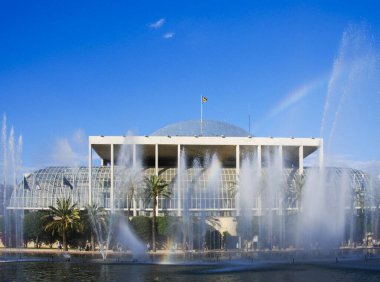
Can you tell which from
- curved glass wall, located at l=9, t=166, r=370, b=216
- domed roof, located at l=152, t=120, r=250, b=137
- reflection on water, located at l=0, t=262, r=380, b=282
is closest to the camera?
reflection on water, located at l=0, t=262, r=380, b=282

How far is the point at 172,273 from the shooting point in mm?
41938

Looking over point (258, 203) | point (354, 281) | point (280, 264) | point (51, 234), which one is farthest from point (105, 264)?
point (258, 203)

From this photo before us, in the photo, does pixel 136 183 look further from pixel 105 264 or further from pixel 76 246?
pixel 105 264

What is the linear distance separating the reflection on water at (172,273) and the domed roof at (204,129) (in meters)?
60.7

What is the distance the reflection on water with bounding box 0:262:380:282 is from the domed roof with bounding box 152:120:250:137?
6066 cm

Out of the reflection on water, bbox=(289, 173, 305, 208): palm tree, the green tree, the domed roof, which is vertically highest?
the domed roof

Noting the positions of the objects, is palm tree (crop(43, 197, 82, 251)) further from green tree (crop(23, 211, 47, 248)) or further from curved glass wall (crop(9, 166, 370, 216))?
curved glass wall (crop(9, 166, 370, 216))

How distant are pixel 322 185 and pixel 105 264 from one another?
1244 inches

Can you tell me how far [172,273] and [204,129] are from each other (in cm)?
6851

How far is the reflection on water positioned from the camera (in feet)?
125

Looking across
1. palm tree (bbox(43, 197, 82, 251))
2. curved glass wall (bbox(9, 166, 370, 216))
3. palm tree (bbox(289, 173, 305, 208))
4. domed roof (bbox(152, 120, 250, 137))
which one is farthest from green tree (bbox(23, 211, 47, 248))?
domed roof (bbox(152, 120, 250, 137))

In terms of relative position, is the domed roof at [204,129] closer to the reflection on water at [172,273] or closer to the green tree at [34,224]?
the green tree at [34,224]

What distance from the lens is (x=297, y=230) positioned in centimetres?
7038

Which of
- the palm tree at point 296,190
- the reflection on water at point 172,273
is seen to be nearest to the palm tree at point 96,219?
the reflection on water at point 172,273
